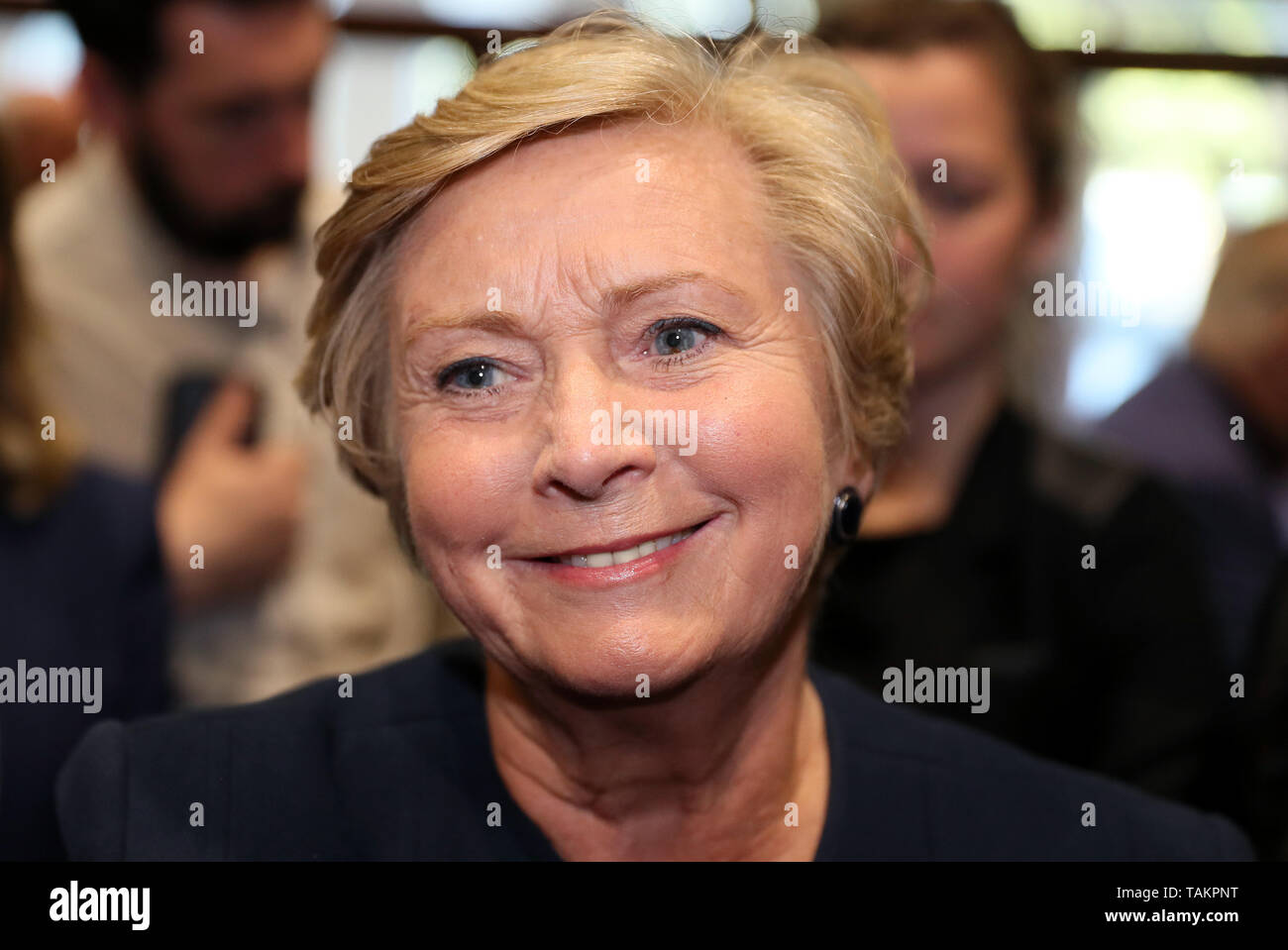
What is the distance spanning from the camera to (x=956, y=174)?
209 cm

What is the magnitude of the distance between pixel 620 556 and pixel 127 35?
1632 millimetres

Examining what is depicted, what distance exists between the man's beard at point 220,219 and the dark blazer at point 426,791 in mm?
1162

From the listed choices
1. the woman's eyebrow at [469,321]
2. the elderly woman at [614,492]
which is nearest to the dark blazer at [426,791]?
the elderly woman at [614,492]

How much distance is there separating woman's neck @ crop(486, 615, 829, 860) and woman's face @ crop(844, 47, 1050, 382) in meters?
0.78

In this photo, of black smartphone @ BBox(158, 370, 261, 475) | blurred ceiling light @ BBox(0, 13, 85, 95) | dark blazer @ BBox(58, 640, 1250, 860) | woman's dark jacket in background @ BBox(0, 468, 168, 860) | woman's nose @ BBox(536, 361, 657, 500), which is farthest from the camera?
blurred ceiling light @ BBox(0, 13, 85, 95)

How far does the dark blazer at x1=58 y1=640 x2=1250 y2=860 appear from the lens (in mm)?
1397

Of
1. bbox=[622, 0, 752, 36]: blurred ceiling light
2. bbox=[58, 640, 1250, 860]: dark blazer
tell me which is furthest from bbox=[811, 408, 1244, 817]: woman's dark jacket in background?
bbox=[622, 0, 752, 36]: blurred ceiling light

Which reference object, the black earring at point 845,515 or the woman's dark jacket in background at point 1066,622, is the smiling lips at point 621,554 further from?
the woman's dark jacket in background at point 1066,622

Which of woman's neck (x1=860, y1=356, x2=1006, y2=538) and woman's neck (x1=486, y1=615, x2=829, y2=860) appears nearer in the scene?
woman's neck (x1=486, y1=615, x2=829, y2=860)

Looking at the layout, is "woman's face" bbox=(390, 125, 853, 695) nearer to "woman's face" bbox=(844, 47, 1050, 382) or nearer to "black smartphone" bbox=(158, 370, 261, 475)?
"woman's face" bbox=(844, 47, 1050, 382)

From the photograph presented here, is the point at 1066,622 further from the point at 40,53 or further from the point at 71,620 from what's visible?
the point at 40,53

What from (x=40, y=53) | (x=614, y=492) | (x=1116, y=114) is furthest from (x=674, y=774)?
(x=1116, y=114)

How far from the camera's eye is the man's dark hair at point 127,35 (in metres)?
2.35

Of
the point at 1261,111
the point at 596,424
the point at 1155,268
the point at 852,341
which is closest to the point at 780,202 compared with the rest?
the point at 852,341
